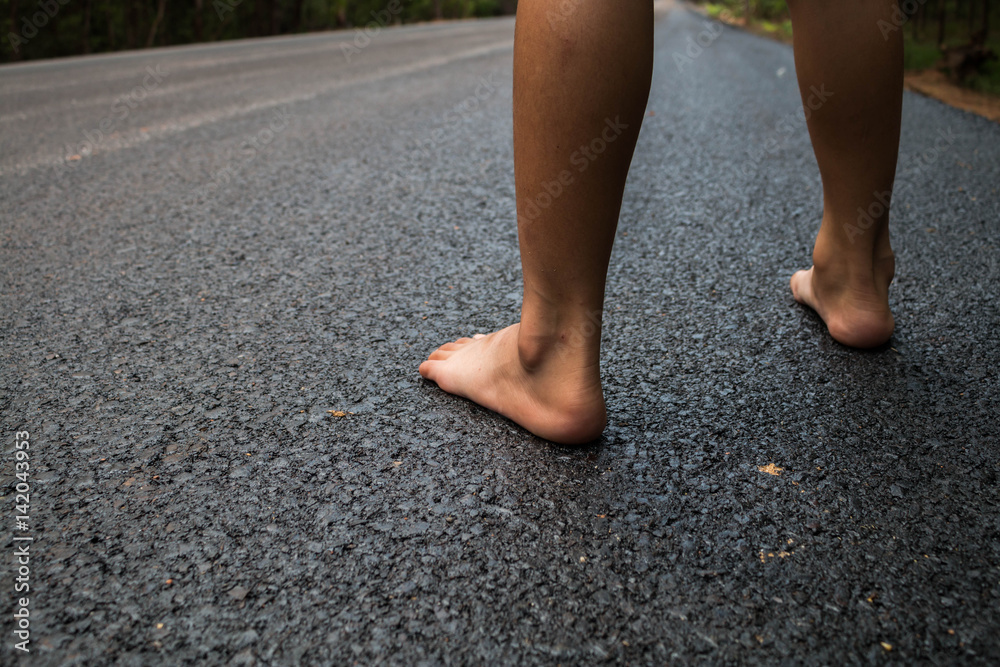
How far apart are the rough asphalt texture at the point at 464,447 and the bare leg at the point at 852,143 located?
4.0 inches

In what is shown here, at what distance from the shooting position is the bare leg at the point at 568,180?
89cm

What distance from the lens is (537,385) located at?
3.67 ft

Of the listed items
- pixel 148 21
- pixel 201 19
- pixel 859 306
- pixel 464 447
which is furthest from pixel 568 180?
pixel 148 21

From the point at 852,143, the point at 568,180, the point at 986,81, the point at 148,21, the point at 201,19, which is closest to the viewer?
the point at 568,180

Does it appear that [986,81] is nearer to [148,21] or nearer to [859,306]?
[859,306]

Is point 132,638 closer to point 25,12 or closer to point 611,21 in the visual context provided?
point 611,21

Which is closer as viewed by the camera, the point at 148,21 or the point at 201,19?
the point at 201,19

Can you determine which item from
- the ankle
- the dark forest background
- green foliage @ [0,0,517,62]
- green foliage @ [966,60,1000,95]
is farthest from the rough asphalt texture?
green foliage @ [0,0,517,62]

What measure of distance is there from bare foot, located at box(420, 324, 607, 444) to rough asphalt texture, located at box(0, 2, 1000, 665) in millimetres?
36

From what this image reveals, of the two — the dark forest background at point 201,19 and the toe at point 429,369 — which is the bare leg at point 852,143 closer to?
the toe at point 429,369

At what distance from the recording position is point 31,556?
87 centimetres

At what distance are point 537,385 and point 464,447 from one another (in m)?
0.16

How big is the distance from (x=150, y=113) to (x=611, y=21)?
13.8 ft

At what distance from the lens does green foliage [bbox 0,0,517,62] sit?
17.9 m
